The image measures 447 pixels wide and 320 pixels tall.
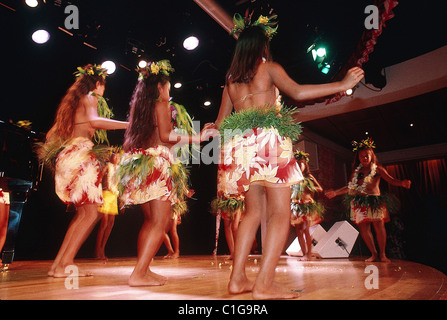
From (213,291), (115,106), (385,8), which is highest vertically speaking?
(385,8)

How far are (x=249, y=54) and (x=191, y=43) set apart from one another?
4.05 meters

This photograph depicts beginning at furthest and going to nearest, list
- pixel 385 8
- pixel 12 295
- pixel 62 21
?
pixel 62 21 → pixel 385 8 → pixel 12 295

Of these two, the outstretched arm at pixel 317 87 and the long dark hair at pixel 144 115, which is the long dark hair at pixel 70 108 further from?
the outstretched arm at pixel 317 87

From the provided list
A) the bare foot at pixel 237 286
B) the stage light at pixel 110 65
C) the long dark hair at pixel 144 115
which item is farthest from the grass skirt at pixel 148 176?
the stage light at pixel 110 65

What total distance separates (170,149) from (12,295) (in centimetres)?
136

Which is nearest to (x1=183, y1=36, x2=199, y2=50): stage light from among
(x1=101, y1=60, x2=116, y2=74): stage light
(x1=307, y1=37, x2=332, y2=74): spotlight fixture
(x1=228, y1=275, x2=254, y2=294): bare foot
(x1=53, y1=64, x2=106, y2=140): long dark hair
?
(x1=101, y1=60, x2=116, y2=74): stage light

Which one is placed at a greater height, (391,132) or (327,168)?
(391,132)

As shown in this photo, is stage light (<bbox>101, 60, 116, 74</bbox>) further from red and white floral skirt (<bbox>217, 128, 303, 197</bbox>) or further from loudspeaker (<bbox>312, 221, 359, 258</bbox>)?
loudspeaker (<bbox>312, 221, 359, 258</bbox>)

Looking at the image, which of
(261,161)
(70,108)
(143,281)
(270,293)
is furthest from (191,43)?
(270,293)

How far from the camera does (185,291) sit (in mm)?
1807

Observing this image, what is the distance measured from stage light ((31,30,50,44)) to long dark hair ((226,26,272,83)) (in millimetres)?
4088

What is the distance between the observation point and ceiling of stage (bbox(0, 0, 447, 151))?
4.68m

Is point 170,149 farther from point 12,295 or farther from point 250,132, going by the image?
point 12,295

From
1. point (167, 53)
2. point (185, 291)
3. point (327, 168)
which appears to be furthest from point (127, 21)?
point (327, 168)
